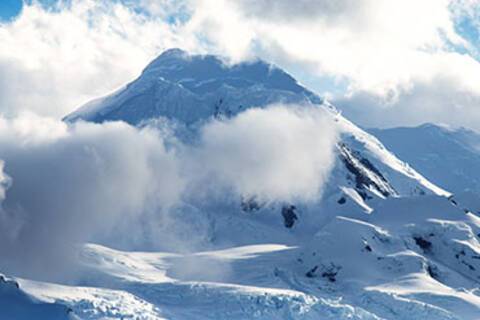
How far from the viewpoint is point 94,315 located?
194750 mm

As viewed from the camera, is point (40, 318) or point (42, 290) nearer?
point (40, 318)

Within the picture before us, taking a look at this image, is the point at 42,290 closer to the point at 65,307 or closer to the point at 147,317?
the point at 65,307

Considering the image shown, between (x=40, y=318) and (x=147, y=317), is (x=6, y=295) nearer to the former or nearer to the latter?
(x=40, y=318)

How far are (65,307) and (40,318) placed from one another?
617 centimetres

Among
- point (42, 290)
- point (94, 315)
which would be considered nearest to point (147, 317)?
point (94, 315)

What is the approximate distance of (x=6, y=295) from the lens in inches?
7382

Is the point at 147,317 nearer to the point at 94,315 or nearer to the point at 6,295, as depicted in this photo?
the point at 94,315

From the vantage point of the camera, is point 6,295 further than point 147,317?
No

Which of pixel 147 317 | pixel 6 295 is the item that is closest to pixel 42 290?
pixel 6 295

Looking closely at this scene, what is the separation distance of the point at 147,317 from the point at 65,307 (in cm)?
2127

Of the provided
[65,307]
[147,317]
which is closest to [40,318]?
[65,307]

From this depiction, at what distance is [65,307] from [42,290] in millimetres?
12986

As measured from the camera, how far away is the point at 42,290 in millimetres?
198000

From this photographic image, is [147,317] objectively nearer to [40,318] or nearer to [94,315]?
[94,315]
